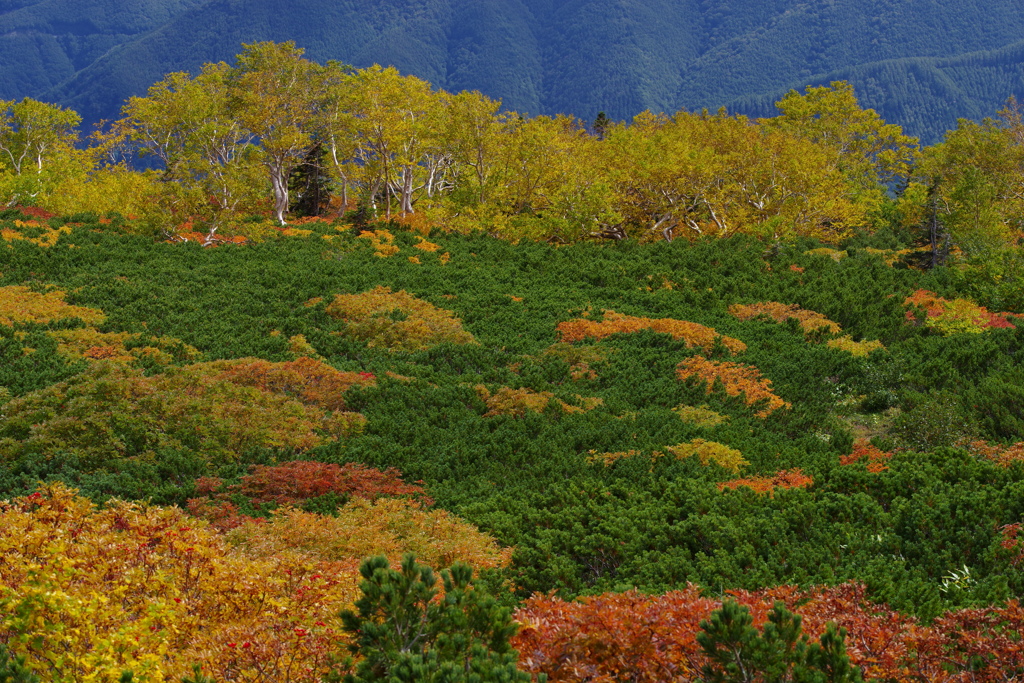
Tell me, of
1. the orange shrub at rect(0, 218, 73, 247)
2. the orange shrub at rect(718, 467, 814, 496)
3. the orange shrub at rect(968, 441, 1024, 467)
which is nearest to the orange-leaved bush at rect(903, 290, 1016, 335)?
the orange shrub at rect(968, 441, 1024, 467)

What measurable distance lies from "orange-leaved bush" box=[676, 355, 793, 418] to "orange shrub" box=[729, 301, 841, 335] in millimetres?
4707

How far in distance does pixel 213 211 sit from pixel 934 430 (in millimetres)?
28295

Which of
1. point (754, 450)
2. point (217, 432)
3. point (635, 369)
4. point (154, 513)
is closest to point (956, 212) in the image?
point (635, 369)

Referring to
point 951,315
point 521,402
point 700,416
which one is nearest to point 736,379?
point 700,416

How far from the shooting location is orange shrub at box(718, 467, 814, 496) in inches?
412

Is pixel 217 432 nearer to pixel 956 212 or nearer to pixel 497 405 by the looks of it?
pixel 497 405

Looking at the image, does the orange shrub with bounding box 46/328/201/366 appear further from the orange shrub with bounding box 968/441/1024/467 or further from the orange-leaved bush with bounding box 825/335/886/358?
the orange-leaved bush with bounding box 825/335/886/358

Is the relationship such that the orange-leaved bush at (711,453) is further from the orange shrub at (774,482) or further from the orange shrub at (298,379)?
the orange shrub at (298,379)

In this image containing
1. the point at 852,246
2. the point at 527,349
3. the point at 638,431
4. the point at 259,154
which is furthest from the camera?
the point at 259,154

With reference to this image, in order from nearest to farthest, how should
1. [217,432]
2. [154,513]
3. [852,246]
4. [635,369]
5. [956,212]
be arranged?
[154,513] → [217,432] → [635,369] → [956,212] → [852,246]

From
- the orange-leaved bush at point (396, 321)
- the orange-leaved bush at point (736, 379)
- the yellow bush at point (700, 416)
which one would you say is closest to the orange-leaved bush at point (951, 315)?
the orange-leaved bush at point (736, 379)

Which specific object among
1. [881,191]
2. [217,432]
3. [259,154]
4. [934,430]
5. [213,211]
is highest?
[881,191]

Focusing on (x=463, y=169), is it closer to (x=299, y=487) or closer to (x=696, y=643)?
(x=299, y=487)

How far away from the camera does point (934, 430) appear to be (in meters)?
12.5
